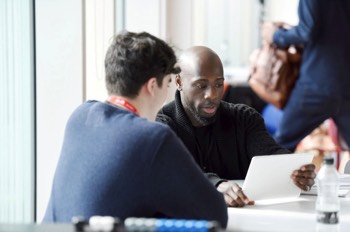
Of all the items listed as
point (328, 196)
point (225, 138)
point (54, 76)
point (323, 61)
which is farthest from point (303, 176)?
point (323, 61)

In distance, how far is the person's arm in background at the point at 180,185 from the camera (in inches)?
58.9

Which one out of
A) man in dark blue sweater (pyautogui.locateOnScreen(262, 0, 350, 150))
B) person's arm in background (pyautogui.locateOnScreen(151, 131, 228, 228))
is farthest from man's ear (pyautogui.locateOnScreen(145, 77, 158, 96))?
man in dark blue sweater (pyautogui.locateOnScreen(262, 0, 350, 150))

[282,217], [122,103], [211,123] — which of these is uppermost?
[122,103]

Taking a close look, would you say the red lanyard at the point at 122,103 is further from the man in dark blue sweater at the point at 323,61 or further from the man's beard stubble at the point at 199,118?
the man in dark blue sweater at the point at 323,61

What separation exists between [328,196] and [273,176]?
0.75 ft

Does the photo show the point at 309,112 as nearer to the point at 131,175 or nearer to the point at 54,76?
the point at 54,76

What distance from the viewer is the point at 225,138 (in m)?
2.47

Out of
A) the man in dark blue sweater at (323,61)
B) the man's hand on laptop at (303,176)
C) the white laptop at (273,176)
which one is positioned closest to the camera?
the white laptop at (273,176)

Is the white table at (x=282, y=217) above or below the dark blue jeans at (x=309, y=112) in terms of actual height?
above

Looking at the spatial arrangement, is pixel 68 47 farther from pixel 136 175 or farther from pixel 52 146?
pixel 136 175

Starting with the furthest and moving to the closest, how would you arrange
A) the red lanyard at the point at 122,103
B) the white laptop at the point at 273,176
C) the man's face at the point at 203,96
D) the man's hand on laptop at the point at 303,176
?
1. the man's face at the point at 203,96
2. the man's hand on laptop at the point at 303,176
3. the white laptop at the point at 273,176
4. the red lanyard at the point at 122,103

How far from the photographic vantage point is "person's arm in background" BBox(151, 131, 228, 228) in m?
1.50

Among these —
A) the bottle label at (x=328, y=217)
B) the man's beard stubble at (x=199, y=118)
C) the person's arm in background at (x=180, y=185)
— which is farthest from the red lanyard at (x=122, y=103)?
the man's beard stubble at (x=199, y=118)

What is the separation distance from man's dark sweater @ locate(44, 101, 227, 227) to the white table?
8.3 inches
